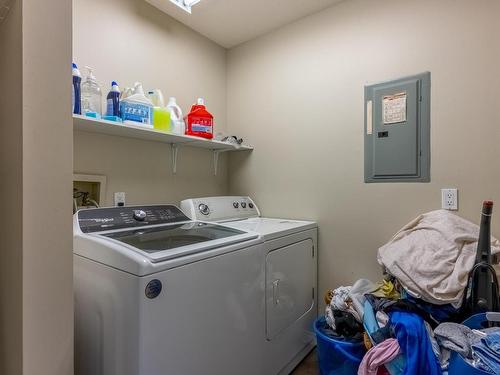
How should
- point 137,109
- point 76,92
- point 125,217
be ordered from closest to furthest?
point 76,92, point 125,217, point 137,109

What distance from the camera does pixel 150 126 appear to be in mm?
1773

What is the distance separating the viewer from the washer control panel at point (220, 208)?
6.76 feet

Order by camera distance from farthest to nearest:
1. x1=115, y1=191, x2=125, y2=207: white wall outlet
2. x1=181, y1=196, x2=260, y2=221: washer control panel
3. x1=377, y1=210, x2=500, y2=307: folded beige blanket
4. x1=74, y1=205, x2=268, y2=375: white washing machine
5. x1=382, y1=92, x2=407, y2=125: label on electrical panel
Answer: x1=181, y1=196, x2=260, y2=221: washer control panel → x1=115, y1=191, x2=125, y2=207: white wall outlet → x1=382, y1=92, x2=407, y2=125: label on electrical panel → x1=377, y1=210, x2=500, y2=307: folded beige blanket → x1=74, y1=205, x2=268, y2=375: white washing machine

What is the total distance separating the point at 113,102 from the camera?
1687 millimetres

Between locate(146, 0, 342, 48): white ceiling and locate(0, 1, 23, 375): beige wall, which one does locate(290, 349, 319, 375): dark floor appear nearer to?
locate(0, 1, 23, 375): beige wall

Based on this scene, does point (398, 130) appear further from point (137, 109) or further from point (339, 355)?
point (137, 109)

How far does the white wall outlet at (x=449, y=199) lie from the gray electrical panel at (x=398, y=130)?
0.13m

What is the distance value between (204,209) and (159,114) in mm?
753

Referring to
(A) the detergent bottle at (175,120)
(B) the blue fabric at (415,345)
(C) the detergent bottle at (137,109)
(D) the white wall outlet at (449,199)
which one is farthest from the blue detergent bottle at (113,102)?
(D) the white wall outlet at (449,199)

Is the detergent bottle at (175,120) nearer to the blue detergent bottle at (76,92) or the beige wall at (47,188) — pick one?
the blue detergent bottle at (76,92)

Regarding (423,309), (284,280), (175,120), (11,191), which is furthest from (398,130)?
(11,191)

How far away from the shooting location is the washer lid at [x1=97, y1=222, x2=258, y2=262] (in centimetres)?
113

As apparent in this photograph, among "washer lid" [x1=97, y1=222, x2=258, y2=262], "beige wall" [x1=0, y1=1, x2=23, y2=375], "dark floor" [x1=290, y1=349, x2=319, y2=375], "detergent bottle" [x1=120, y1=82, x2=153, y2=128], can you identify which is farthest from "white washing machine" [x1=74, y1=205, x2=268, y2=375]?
"detergent bottle" [x1=120, y1=82, x2=153, y2=128]

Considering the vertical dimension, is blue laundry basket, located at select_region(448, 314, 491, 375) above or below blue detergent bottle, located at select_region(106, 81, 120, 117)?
below
